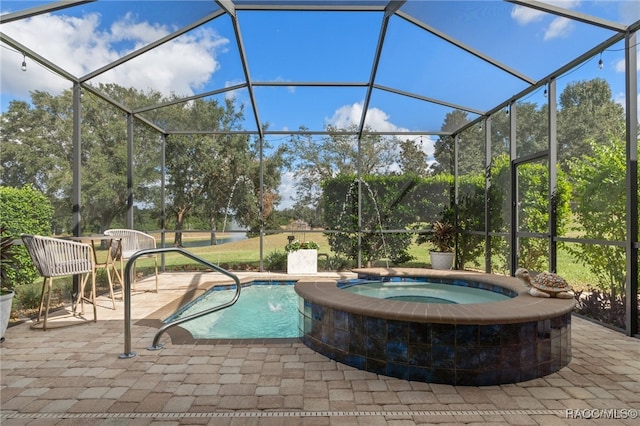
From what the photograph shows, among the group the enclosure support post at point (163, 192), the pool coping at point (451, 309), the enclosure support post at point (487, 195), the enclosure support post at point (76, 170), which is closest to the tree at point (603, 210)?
the pool coping at point (451, 309)

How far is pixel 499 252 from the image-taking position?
21.2 feet

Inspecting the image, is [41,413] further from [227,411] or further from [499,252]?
[499,252]

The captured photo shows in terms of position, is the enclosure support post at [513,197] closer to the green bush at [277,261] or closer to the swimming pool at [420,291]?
the swimming pool at [420,291]

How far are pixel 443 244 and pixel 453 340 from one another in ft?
17.6

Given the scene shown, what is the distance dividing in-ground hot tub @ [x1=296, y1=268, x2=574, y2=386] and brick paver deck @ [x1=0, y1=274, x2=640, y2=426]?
0.28 ft

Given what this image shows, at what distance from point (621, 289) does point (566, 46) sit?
Answer: 286 cm

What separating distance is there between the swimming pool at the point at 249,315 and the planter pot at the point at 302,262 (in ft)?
3.86

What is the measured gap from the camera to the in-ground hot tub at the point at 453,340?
99.2 inches

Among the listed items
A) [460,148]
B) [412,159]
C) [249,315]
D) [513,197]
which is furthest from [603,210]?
[249,315]

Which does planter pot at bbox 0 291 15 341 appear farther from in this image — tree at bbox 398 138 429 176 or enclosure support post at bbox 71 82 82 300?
tree at bbox 398 138 429 176

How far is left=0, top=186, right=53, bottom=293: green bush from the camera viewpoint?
4.58 metres

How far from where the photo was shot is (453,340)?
254 cm

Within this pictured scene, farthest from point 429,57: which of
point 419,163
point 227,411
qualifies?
point 227,411
